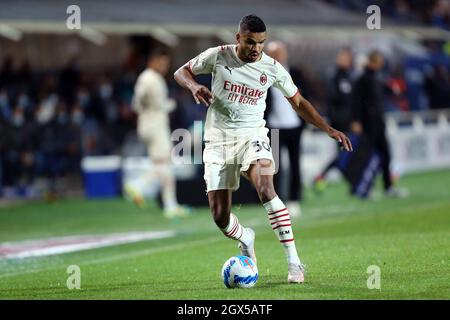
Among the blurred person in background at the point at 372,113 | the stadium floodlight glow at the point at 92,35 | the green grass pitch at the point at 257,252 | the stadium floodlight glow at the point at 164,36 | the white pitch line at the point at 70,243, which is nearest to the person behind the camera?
the green grass pitch at the point at 257,252

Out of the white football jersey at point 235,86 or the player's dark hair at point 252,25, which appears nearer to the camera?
the player's dark hair at point 252,25

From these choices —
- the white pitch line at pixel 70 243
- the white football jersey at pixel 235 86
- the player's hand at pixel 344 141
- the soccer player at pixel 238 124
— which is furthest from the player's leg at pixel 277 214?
the white pitch line at pixel 70 243

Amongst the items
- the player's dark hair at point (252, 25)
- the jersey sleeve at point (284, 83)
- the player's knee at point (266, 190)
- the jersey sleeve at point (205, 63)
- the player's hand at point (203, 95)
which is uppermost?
the player's dark hair at point (252, 25)

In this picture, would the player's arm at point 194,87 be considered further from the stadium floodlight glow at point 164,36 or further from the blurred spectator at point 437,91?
the blurred spectator at point 437,91

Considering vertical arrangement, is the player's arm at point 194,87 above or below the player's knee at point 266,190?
above

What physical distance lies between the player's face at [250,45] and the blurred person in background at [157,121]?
8703 mm

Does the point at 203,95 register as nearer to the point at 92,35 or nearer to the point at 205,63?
the point at 205,63

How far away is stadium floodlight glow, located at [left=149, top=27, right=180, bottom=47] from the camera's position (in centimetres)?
2665

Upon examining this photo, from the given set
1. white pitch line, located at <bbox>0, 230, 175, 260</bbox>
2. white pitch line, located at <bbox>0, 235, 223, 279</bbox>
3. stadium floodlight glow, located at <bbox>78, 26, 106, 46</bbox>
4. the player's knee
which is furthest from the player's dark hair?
stadium floodlight glow, located at <bbox>78, 26, 106, 46</bbox>

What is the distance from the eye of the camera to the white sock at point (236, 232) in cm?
1074

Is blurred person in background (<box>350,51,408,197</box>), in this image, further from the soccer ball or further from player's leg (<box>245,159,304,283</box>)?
the soccer ball

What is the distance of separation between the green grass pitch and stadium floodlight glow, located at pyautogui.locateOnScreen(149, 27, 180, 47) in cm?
591

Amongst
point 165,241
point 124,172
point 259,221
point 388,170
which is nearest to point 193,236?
point 165,241

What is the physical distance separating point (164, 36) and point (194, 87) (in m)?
17.9
